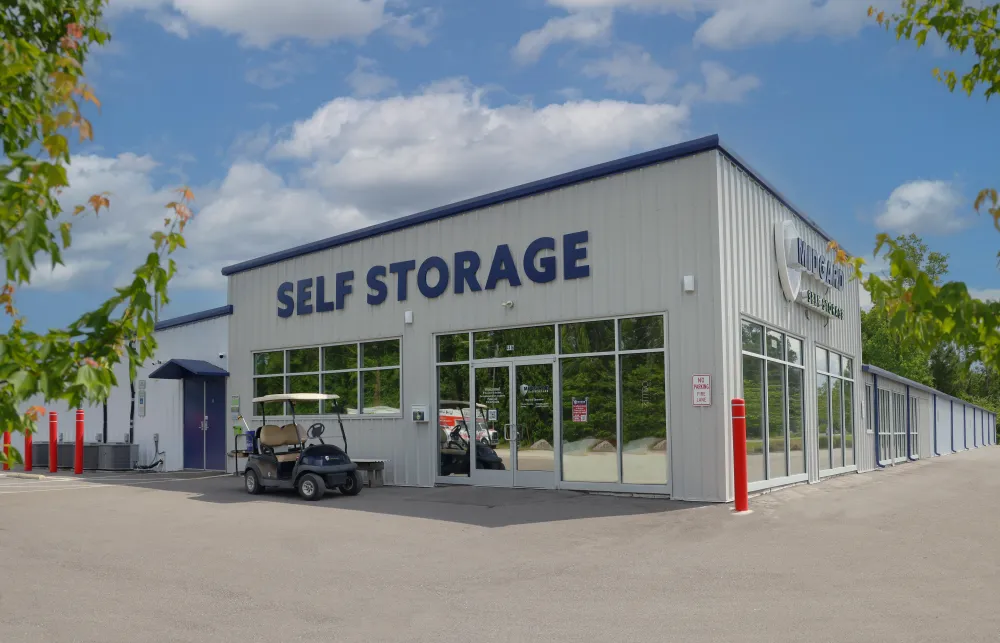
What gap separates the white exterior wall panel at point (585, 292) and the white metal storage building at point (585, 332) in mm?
33

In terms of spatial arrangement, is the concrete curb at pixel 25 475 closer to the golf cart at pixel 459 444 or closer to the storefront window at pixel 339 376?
the storefront window at pixel 339 376

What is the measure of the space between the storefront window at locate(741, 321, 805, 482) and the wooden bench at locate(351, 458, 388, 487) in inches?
277

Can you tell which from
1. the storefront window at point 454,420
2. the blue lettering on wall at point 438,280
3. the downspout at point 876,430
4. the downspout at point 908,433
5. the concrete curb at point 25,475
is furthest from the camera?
the downspout at point 908,433

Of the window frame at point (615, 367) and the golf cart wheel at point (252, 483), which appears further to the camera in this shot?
the golf cart wheel at point (252, 483)

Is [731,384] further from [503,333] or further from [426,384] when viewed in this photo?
[426,384]

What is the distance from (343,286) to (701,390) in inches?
351

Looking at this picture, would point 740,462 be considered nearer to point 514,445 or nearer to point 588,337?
point 588,337

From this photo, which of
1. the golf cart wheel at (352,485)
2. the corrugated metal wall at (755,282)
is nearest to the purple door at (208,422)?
the golf cart wheel at (352,485)

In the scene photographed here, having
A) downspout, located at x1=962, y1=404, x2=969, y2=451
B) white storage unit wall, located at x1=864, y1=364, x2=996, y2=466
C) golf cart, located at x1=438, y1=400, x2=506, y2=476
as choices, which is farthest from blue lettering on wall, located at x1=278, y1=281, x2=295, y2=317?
downspout, located at x1=962, y1=404, x2=969, y2=451

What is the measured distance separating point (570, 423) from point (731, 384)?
9.34ft

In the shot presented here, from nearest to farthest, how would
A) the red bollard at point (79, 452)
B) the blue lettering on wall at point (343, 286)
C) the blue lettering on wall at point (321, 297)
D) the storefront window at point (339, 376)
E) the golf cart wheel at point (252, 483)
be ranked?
the golf cart wheel at point (252, 483), the storefront window at point (339, 376), the blue lettering on wall at point (343, 286), the blue lettering on wall at point (321, 297), the red bollard at point (79, 452)

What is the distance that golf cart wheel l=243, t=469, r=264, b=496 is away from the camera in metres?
16.1

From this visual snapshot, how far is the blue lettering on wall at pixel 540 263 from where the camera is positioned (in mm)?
15562

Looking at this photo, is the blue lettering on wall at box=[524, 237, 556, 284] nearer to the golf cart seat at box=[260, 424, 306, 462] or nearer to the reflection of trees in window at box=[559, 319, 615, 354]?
the reflection of trees in window at box=[559, 319, 615, 354]
